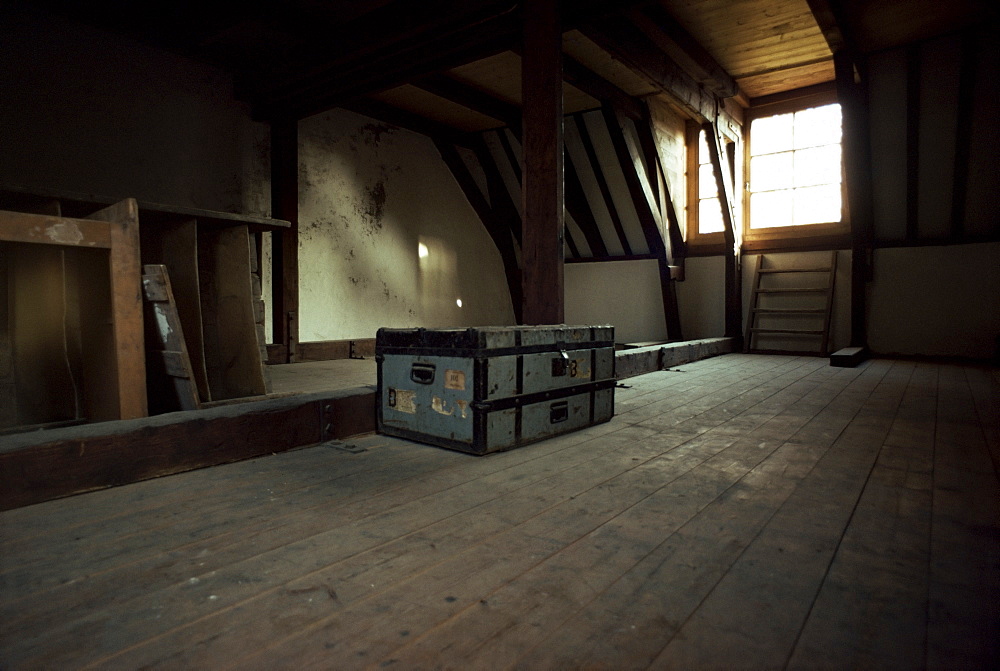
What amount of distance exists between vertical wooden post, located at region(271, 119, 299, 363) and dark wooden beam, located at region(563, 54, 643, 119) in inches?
104

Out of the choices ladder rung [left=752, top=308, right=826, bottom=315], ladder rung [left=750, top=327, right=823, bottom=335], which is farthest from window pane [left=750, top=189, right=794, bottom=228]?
ladder rung [left=750, top=327, right=823, bottom=335]

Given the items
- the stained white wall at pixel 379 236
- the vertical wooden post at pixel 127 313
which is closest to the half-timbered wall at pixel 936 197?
the stained white wall at pixel 379 236

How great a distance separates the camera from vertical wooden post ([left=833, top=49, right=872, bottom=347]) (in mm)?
5203

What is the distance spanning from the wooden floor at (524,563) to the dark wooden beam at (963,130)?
456cm

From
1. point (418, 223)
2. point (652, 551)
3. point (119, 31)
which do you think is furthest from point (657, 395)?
point (119, 31)

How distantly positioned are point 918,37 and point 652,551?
19.7ft

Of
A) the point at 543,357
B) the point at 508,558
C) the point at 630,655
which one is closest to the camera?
the point at 630,655

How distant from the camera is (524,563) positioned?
3.92ft

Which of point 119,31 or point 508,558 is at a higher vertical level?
point 119,31

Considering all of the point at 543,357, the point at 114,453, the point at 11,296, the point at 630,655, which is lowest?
the point at 630,655

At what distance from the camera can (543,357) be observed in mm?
2375

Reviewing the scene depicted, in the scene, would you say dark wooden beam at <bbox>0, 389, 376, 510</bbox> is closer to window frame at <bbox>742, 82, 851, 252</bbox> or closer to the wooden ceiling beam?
the wooden ceiling beam

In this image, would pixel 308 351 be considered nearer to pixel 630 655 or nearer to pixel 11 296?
pixel 11 296

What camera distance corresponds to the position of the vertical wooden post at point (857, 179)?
205 inches
